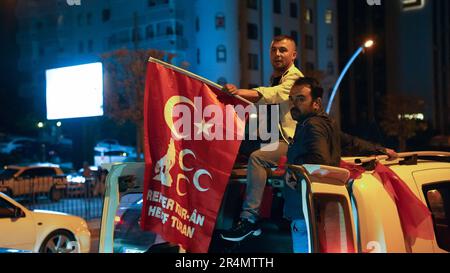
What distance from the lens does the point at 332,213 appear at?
259cm

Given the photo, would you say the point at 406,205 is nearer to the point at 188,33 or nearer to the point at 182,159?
the point at 182,159

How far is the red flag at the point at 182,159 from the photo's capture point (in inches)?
106

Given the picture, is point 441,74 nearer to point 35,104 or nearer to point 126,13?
point 126,13

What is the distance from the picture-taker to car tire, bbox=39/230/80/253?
9.06m

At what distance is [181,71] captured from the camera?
2.80 metres

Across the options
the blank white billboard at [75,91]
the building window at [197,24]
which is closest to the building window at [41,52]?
the building window at [197,24]

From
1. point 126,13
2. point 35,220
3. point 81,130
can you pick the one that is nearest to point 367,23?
point 126,13

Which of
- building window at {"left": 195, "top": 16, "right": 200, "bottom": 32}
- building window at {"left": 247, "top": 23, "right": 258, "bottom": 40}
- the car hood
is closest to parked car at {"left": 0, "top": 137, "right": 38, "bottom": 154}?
building window at {"left": 195, "top": 16, "right": 200, "bottom": 32}

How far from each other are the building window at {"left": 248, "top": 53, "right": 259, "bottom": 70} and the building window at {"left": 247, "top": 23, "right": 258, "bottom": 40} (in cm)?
152

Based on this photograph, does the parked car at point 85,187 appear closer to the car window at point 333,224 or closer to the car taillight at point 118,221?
the car taillight at point 118,221

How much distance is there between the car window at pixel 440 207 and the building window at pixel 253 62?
43223 mm

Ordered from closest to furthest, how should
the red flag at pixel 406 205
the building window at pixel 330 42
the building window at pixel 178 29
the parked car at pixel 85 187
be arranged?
the red flag at pixel 406 205 < the parked car at pixel 85 187 < the building window at pixel 178 29 < the building window at pixel 330 42

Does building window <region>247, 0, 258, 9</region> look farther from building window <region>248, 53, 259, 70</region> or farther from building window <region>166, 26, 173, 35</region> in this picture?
building window <region>166, 26, 173, 35</region>

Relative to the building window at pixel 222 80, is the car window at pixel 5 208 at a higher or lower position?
lower
